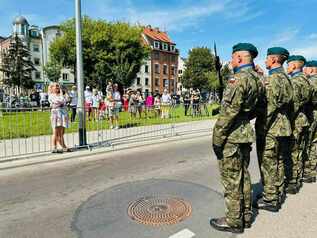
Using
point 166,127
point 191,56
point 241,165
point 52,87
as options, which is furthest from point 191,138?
point 191,56

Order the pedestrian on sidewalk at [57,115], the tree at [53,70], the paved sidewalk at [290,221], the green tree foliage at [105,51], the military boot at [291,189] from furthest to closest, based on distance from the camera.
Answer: the tree at [53,70]
the green tree foliage at [105,51]
the pedestrian on sidewalk at [57,115]
the military boot at [291,189]
the paved sidewalk at [290,221]

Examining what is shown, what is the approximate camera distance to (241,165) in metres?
3.48

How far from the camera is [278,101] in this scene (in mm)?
4090

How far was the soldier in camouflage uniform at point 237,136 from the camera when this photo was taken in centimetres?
327

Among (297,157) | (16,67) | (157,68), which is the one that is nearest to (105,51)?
(16,67)

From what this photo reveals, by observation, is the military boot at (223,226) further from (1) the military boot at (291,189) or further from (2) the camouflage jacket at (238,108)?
(1) the military boot at (291,189)

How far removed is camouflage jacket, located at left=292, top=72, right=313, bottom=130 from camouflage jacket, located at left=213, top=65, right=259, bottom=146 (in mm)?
1769

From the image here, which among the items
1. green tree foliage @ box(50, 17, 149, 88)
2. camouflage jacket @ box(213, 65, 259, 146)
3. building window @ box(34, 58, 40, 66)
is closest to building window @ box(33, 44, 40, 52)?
building window @ box(34, 58, 40, 66)

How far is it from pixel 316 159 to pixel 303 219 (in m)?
2.24

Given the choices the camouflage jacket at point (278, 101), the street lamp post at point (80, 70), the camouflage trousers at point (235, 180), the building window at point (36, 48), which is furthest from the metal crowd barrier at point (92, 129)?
the building window at point (36, 48)

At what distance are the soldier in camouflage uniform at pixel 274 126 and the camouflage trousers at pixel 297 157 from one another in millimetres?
691

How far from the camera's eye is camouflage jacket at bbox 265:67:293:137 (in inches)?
161

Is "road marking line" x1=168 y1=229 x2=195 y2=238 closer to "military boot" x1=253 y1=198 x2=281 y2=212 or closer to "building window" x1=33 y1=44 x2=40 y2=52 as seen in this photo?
"military boot" x1=253 y1=198 x2=281 y2=212

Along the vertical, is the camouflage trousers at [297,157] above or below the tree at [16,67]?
below
